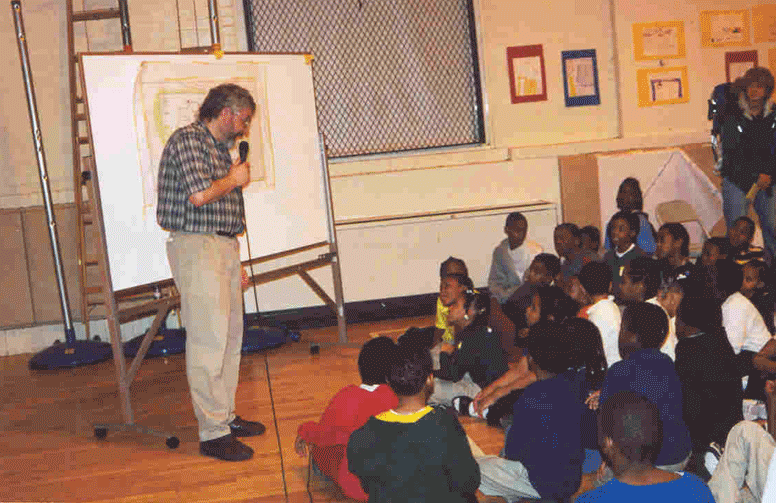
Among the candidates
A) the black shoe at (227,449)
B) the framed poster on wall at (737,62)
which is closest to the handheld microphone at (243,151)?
the black shoe at (227,449)

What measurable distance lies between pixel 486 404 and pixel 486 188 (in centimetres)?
329

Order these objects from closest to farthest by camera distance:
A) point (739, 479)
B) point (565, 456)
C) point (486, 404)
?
point (739, 479), point (565, 456), point (486, 404)

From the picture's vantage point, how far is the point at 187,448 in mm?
4395

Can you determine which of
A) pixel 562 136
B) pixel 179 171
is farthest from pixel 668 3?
pixel 179 171

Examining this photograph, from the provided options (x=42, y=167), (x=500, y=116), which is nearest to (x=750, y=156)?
(x=500, y=116)

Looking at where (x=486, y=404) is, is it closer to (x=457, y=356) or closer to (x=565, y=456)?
(x=457, y=356)

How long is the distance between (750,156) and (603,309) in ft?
8.22

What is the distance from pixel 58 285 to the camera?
6.61 m

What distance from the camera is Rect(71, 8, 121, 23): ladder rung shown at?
→ 6708 millimetres

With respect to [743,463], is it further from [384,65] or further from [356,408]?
[384,65]

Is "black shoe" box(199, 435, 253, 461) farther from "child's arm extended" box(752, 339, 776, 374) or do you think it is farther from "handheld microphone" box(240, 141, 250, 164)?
"child's arm extended" box(752, 339, 776, 374)

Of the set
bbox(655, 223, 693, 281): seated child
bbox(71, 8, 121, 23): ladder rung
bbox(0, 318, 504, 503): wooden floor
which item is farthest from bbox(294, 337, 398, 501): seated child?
bbox(71, 8, 121, 23): ladder rung

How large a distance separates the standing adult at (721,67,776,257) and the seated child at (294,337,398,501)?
3.55 metres

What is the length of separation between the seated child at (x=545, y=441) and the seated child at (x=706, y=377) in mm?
474
